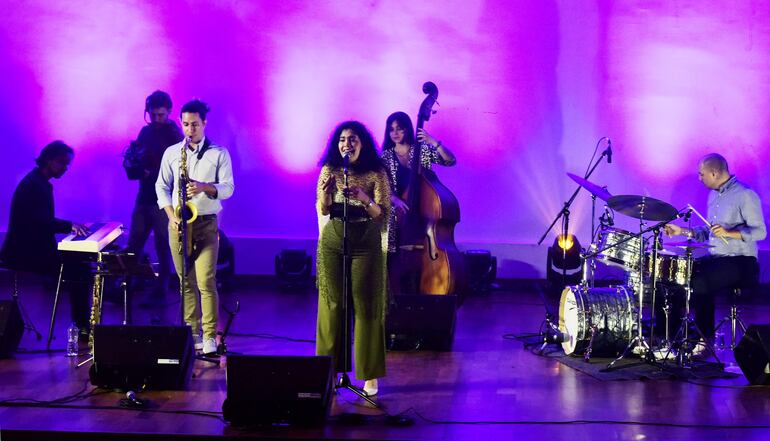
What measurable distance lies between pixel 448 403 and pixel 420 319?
142 centimetres

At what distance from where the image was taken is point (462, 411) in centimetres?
527

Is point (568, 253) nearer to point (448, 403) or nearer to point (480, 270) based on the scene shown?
point (480, 270)

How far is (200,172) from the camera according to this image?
251 inches

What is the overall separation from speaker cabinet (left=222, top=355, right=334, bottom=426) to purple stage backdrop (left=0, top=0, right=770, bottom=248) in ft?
17.7

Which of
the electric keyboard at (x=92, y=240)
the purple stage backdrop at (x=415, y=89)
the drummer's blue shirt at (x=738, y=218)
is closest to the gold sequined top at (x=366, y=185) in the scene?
the electric keyboard at (x=92, y=240)

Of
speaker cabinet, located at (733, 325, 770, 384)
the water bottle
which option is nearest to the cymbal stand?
speaker cabinet, located at (733, 325, 770, 384)

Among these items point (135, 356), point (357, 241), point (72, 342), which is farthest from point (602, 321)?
point (72, 342)

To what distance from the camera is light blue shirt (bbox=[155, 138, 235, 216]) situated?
6355 mm

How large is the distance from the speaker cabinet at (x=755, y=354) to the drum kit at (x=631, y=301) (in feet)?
1.44

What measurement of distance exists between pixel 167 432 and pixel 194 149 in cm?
221

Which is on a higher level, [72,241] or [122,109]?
[122,109]

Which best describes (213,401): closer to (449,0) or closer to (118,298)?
(118,298)

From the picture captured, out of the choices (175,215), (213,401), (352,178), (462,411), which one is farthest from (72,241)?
(462,411)

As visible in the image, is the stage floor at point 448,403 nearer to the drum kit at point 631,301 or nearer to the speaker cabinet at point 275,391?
the speaker cabinet at point 275,391
